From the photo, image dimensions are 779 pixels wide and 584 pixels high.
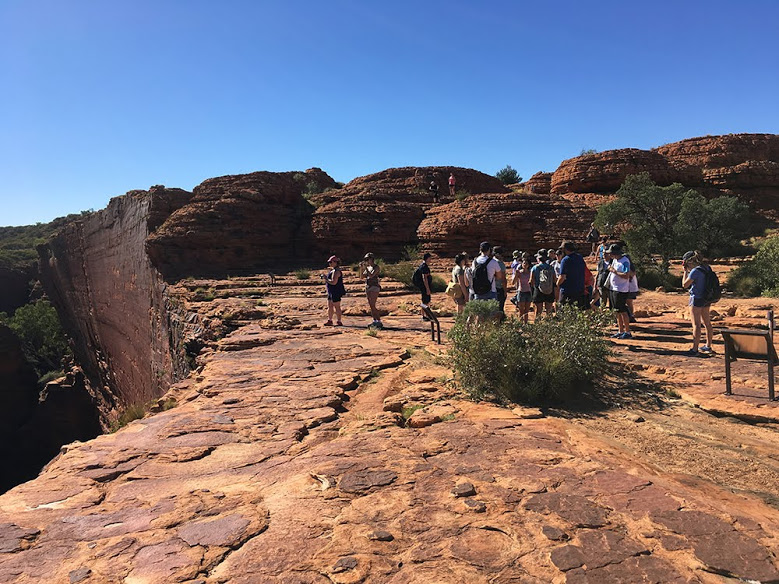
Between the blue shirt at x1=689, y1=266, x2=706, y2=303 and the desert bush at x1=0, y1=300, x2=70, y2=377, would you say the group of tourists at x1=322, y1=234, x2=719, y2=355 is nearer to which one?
the blue shirt at x1=689, y1=266, x2=706, y2=303

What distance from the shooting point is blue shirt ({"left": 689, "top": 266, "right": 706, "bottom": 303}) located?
653 centimetres

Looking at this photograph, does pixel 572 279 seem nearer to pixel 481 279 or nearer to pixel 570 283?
pixel 570 283

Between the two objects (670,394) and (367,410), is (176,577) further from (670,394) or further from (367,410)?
(670,394)

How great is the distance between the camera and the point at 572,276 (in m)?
7.62

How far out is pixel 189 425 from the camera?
453 cm

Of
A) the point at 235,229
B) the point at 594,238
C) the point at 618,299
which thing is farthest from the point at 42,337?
the point at 618,299

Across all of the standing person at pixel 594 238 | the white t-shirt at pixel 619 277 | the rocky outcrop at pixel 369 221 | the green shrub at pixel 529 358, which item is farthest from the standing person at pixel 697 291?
the rocky outcrop at pixel 369 221

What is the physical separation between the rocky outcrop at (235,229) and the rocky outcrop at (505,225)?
22.7ft

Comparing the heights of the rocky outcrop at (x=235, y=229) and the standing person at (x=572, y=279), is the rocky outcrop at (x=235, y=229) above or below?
above

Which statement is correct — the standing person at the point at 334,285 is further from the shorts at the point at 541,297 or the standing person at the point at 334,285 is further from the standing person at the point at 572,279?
the standing person at the point at 572,279

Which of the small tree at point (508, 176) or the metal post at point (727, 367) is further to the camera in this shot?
the small tree at point (508, 176)

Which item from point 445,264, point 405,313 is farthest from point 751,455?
point 445,264

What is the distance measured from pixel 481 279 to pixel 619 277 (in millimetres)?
2432

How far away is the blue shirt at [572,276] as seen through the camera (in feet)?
24.8
